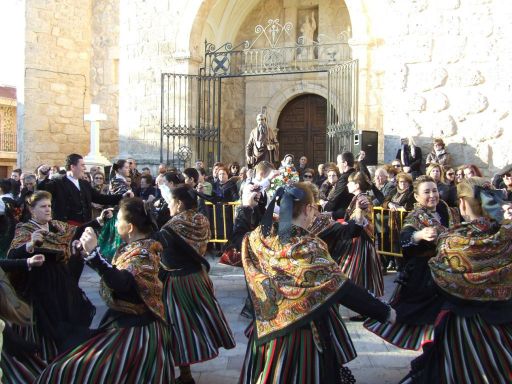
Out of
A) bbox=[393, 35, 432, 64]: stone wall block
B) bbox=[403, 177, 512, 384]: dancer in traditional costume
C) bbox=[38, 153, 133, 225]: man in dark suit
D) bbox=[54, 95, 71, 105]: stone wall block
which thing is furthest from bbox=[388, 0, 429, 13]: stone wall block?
bbox=[54, 95, 71, 105]: stone wall block

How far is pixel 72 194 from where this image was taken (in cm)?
694

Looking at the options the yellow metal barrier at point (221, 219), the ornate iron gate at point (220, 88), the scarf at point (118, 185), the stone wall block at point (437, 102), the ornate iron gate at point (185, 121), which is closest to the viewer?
the scarf at point (118, 185)

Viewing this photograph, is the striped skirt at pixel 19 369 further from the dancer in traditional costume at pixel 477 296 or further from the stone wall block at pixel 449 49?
the stone wall block at pixel 449 49

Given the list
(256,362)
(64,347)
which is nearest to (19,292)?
(64,347)

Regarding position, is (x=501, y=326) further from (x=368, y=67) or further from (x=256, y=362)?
(x=368, y=67)

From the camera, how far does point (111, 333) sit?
326 centimetres

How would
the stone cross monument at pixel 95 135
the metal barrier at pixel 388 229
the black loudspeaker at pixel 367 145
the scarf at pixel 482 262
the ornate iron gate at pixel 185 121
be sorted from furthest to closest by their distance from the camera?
1. the stone cross monument at pixel 95 135
2. the ornate iron gate at pixel 185 121
3. the black loudspeaker at pixel 367 145
4. the metal barrier at pixel 388 229
5. the scarf at pixel 482 262

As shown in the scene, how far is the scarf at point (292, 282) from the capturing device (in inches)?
113

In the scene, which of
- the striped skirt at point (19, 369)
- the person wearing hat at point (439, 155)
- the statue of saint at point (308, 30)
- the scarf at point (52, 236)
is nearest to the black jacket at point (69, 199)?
the scarf at point (52, 236)

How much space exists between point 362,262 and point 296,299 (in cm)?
336

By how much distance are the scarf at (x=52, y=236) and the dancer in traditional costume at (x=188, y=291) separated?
2.37 feet

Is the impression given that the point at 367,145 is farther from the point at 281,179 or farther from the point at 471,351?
the point at 471,351

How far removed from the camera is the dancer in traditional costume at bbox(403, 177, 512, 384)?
330 centimetres

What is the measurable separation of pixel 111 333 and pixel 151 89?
484 inches
